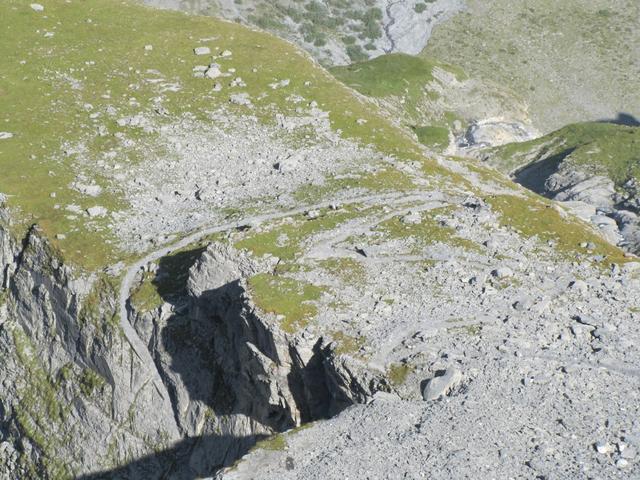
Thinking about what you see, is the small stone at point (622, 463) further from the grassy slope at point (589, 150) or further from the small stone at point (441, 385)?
the grassy slope at point (589, 150)

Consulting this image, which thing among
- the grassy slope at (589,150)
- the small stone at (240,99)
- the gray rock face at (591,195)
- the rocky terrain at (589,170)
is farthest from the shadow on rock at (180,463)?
the grassy slope at (589,150)

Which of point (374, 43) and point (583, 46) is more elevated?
point (583, 46)

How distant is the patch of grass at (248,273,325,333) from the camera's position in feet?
155

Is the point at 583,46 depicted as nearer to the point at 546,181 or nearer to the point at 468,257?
the point at 546,181

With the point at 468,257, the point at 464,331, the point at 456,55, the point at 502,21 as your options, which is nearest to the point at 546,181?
the point at 468,257

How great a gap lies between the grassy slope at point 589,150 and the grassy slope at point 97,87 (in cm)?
3368

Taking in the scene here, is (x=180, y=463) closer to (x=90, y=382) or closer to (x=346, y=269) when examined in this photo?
(x=90, y=382)

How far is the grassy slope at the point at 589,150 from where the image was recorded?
96012 millimetres

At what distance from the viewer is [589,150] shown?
100375mm

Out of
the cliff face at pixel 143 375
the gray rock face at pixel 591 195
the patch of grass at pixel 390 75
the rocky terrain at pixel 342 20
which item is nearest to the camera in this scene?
the cliff face at pixel 143 375

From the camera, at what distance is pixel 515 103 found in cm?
13012

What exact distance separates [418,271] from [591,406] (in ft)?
50.8

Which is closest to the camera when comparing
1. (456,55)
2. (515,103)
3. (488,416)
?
(488,416)

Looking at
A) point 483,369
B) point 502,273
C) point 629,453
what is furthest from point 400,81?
point 629,453
